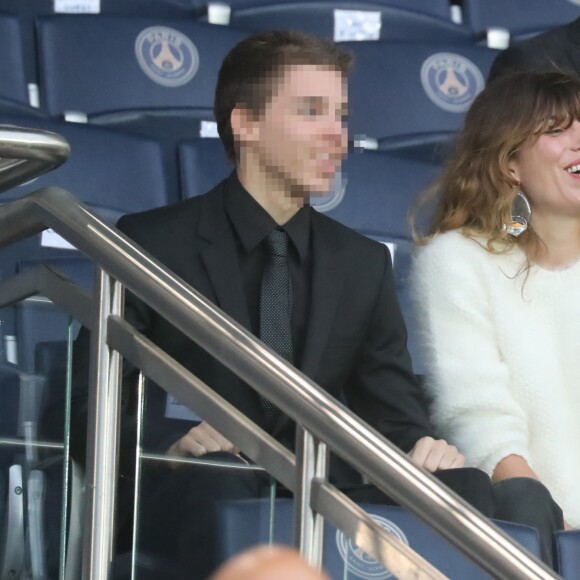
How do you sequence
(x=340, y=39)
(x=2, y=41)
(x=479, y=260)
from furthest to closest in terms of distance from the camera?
(x=340, y=39)
(x=2, y=41)
(x=479, y=260)

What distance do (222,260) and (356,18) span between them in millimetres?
A: 1502

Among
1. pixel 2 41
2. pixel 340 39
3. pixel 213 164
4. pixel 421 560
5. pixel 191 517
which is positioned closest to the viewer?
pixel 421 560

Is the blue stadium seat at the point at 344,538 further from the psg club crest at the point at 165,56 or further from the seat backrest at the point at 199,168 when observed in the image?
the psg club crest at the point at 165,56

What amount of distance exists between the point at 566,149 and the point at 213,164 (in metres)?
0.66

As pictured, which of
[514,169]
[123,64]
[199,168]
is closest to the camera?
[514,169]

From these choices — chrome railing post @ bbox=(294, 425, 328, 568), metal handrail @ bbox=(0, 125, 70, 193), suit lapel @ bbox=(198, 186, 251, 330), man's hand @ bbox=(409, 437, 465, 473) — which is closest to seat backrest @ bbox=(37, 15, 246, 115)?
suit lapel @ bbox=(198, 186, 251, 330)

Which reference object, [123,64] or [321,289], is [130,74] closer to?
[123,64]

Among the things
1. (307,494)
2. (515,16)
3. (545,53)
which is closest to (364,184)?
(545,53)

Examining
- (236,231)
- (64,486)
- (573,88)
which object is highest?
(573,88)

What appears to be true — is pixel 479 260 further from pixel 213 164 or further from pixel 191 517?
pixel 191 517

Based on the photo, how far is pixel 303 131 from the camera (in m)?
1.52

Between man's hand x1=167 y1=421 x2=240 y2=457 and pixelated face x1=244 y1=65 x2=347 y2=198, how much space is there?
1.45 feet

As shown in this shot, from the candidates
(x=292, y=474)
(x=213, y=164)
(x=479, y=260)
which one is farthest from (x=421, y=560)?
(x=213, y=164)

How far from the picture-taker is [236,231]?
159cm
